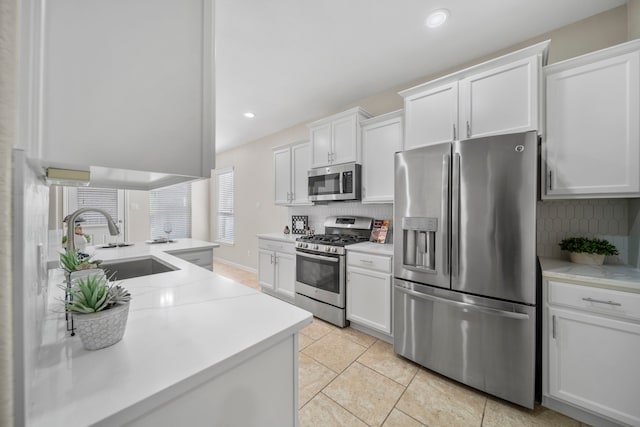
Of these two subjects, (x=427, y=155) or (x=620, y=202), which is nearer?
(x=620, y=202)

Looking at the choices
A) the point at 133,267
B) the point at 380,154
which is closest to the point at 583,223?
the point at 380,154

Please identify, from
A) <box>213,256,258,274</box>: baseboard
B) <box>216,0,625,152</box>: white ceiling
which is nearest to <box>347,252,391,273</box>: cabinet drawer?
<box>216,0,625,152</box>: white ceiling

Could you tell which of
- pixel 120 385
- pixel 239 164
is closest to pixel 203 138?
pixel 120 385

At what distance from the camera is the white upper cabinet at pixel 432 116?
2.05 metres

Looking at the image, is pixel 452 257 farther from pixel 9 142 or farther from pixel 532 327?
pixel 9 142

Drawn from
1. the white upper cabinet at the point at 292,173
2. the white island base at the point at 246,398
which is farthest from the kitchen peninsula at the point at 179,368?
the white upper cabinet at the point at 292,173

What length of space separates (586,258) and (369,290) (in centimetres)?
166

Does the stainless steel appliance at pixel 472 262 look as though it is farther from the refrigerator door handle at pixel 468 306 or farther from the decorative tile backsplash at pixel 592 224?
the decorative tile backsplash at pixel 592 224

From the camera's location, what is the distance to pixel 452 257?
1.79 m

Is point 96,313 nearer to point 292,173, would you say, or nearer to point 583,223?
point 583,223

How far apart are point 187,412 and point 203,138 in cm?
75

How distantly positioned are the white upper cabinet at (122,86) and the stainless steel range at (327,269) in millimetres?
2129

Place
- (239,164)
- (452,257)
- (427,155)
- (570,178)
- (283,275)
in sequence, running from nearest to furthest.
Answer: (570,178) < (452,257) < (427,155) < (283,275) < (239,164)

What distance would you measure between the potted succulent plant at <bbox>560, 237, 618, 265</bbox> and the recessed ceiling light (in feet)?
6.49
